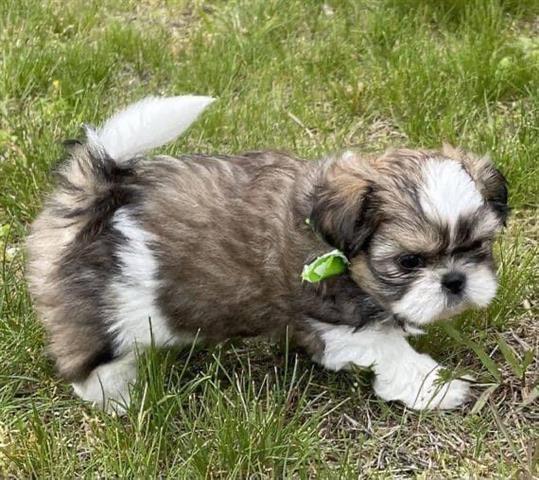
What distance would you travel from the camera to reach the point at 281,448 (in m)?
2.65

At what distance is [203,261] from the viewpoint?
2.82 meters

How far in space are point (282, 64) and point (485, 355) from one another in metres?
2.16

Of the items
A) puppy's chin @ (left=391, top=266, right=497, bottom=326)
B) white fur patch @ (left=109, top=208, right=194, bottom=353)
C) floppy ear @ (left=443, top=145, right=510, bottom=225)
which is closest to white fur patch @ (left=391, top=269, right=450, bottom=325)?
puppy's chin @ (left=391, top=266, right=497, bottom=326)

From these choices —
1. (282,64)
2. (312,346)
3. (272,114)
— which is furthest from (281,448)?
(282,64)

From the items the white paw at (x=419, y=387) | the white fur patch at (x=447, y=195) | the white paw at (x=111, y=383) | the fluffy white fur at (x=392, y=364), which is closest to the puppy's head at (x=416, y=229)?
the white fur patch at (x=447, y=195)

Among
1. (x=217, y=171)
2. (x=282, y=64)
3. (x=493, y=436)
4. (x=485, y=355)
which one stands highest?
(x=217, y=171)

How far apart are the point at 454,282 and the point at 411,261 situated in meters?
0.13

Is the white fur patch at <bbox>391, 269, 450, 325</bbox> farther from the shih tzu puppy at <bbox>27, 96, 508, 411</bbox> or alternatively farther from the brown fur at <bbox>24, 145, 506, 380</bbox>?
the brown fur at <bbox>24, 145, 506, 380</bbox>

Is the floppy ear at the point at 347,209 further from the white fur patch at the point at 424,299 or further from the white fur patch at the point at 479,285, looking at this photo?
the white fur patch at the point at 479,285

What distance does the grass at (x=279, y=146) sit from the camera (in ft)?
8.87

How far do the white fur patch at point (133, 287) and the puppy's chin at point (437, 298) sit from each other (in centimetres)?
74

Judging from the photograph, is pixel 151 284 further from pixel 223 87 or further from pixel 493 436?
pixel 223 87

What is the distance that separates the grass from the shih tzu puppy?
0.47 ft

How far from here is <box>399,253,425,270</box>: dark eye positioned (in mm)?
2553
